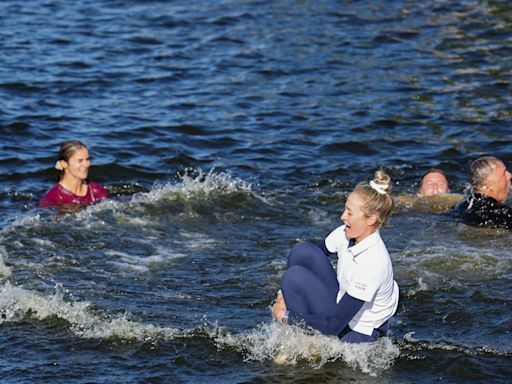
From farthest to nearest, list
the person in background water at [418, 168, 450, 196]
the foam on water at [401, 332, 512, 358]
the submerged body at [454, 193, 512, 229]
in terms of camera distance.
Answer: the person in background water at [418, 168, 450, 196] → the submerged body at [454, 193, 512, 229] → the foam on water at [401, 332, 512, 358]

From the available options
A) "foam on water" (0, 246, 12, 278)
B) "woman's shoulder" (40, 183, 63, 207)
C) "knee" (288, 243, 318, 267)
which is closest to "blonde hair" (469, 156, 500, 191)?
"knee" (288, 243, 318, 267)

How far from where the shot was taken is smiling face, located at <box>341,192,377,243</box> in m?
8.21

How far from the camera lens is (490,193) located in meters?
12.7

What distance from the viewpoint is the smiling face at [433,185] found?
13.9 m

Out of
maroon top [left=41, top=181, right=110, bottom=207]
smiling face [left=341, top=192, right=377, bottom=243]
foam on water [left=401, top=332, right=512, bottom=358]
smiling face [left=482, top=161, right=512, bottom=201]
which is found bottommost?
foam on water [left=401, top=332, right=512, bottom=358]

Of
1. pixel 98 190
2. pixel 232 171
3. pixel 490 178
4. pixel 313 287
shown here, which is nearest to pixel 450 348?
pixel 313 287

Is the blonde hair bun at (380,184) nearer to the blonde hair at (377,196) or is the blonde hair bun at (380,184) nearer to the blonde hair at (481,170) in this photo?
the blonde hair at (377,196)

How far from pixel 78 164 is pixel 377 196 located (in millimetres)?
A: 6160

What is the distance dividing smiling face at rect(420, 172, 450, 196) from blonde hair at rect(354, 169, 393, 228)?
19.0ft

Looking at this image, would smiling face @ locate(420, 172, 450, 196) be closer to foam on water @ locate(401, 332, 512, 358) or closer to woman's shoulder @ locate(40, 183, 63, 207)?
foam on water @ locate(401, 332, 512, 358)

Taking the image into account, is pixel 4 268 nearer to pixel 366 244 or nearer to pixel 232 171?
pixel 366 244

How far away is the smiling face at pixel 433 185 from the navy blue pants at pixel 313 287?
5.27 m

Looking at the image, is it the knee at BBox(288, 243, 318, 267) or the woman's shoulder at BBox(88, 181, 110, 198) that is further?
the woman's shoulder at BBox(88, 181, 110, 198)

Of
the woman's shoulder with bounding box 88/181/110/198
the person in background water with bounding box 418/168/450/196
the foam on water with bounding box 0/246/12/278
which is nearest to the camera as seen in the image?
the foam on water with bounding box 0/246/12/278
